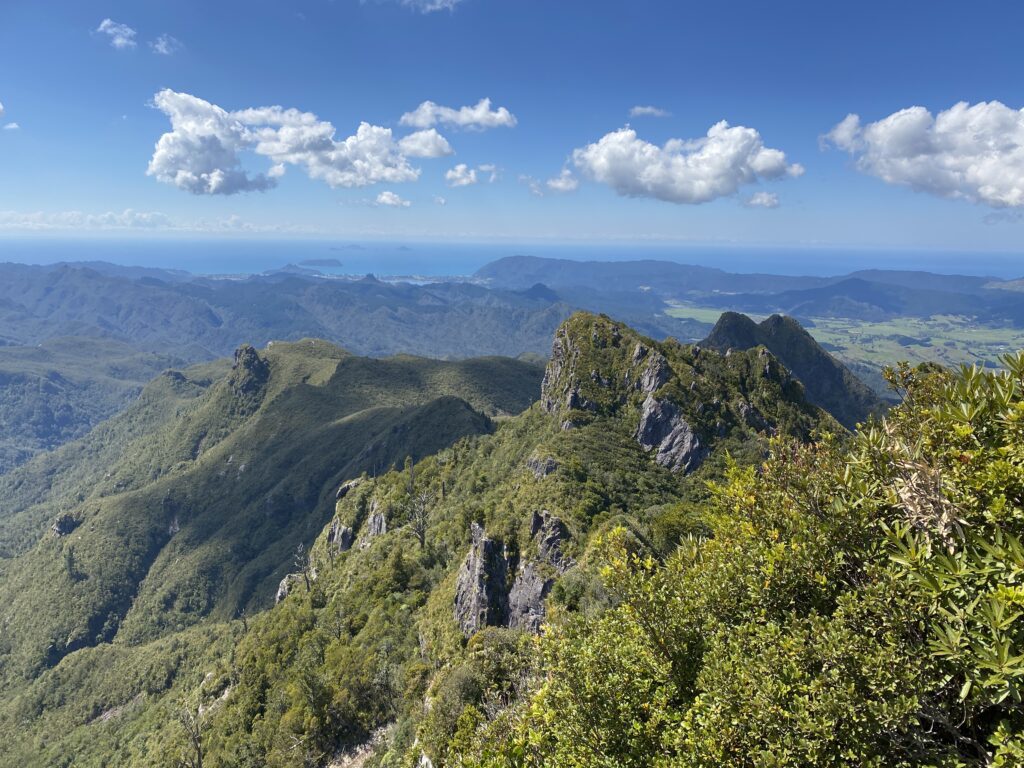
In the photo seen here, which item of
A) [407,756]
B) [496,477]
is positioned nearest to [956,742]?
[407,756]

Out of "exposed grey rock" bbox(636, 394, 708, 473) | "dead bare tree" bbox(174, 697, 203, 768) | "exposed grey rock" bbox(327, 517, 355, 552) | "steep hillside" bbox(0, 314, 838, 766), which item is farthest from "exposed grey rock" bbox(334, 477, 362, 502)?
"exposed grey rock" bbox(636, 394, 708, 473)

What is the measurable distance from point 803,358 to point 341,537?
512 ft

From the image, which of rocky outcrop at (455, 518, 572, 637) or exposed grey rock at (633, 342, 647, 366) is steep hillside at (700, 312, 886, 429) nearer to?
exposed grey rock at (633, 342, 647, 366)

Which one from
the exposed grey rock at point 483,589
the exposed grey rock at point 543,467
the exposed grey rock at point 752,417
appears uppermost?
the exposed grey rock at point 752,417

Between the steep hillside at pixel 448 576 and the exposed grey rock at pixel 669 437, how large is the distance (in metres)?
0.30

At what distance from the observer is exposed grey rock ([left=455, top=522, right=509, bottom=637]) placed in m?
52.7

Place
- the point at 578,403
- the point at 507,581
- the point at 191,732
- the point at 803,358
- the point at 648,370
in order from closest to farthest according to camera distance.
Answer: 1. the point at 507,581
2. the point at 191,732
3. the point at 648,370
4. the point at 578,403
5. the point at 803,358

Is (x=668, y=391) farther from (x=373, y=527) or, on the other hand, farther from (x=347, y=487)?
(x=347, y=487)

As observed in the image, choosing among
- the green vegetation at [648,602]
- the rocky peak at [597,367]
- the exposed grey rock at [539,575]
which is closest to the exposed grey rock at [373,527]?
the green vegetation at [648,602]

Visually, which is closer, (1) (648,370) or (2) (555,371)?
(1) (648,370)

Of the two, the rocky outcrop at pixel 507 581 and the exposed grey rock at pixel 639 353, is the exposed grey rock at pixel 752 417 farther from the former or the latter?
the rocky outcrop at pixel 507 581

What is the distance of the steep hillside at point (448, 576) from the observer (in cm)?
4822

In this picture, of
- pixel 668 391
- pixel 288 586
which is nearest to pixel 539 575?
pixel 668 391

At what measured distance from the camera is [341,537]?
387 feet
